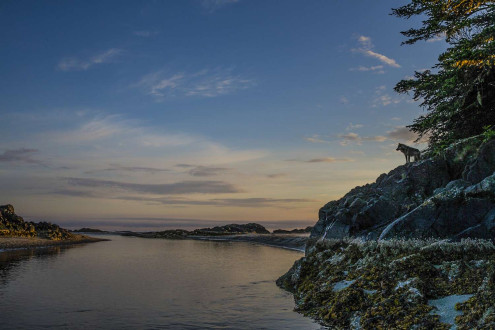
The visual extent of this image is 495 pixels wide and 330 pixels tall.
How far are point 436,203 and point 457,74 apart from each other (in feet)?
37.0

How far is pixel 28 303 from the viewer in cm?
1864

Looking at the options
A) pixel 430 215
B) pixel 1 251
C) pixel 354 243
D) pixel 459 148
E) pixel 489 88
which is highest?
pixel 489 88

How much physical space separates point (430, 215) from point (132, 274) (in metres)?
24.0

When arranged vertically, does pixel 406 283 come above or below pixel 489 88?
below

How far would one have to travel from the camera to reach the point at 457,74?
24.5 metres

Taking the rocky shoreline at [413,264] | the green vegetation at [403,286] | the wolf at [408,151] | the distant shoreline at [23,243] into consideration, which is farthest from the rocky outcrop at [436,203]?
the distant shoreline at [23,243]

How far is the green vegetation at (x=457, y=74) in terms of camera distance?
70.2 feet

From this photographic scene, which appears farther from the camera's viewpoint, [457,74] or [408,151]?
[408,151]

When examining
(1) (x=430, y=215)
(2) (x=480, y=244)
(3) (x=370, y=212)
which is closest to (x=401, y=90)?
(3) (x=370, y=212)

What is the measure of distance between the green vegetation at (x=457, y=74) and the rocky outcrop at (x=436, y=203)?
2225 millimetres

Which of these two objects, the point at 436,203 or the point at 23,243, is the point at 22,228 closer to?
the point at 23,243

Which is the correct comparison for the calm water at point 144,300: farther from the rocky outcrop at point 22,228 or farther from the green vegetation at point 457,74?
the rocky outcrop at point 22,228

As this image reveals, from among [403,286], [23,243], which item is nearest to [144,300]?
[403,286]

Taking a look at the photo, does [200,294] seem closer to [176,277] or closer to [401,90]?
[176,277]
